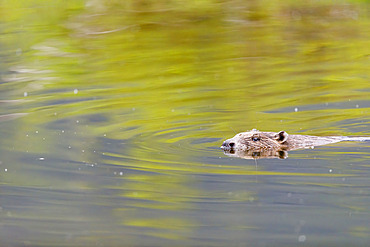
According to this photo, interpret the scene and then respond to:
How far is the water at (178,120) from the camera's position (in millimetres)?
6312

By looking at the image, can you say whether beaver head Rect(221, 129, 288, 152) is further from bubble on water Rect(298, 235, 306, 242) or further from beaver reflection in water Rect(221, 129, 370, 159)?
bubble on water Rect(298, 235, 306, 242)

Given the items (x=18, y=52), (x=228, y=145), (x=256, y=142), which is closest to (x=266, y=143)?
(x=256, y=142)

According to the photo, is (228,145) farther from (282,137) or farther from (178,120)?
(178,120)

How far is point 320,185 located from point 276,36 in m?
12.5

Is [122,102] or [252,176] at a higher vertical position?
[252,176]

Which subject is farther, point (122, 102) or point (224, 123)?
point (122, 102)

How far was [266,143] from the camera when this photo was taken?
952 centimetres

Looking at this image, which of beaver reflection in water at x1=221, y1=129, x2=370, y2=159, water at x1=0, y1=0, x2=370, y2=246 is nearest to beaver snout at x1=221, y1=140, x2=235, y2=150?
beaver reflection in water at x1=221, y1=129, x2=370, y2=159

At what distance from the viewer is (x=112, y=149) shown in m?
9.40

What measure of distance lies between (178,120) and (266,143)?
7.04 ft

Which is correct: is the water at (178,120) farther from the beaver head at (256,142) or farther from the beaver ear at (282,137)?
the beaver ear at (282,137)

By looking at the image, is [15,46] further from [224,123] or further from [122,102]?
[224,123]

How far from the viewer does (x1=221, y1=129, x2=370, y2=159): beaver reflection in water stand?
30.6 ft

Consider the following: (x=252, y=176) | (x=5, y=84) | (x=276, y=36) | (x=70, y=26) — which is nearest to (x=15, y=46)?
(x=70, y=26)
